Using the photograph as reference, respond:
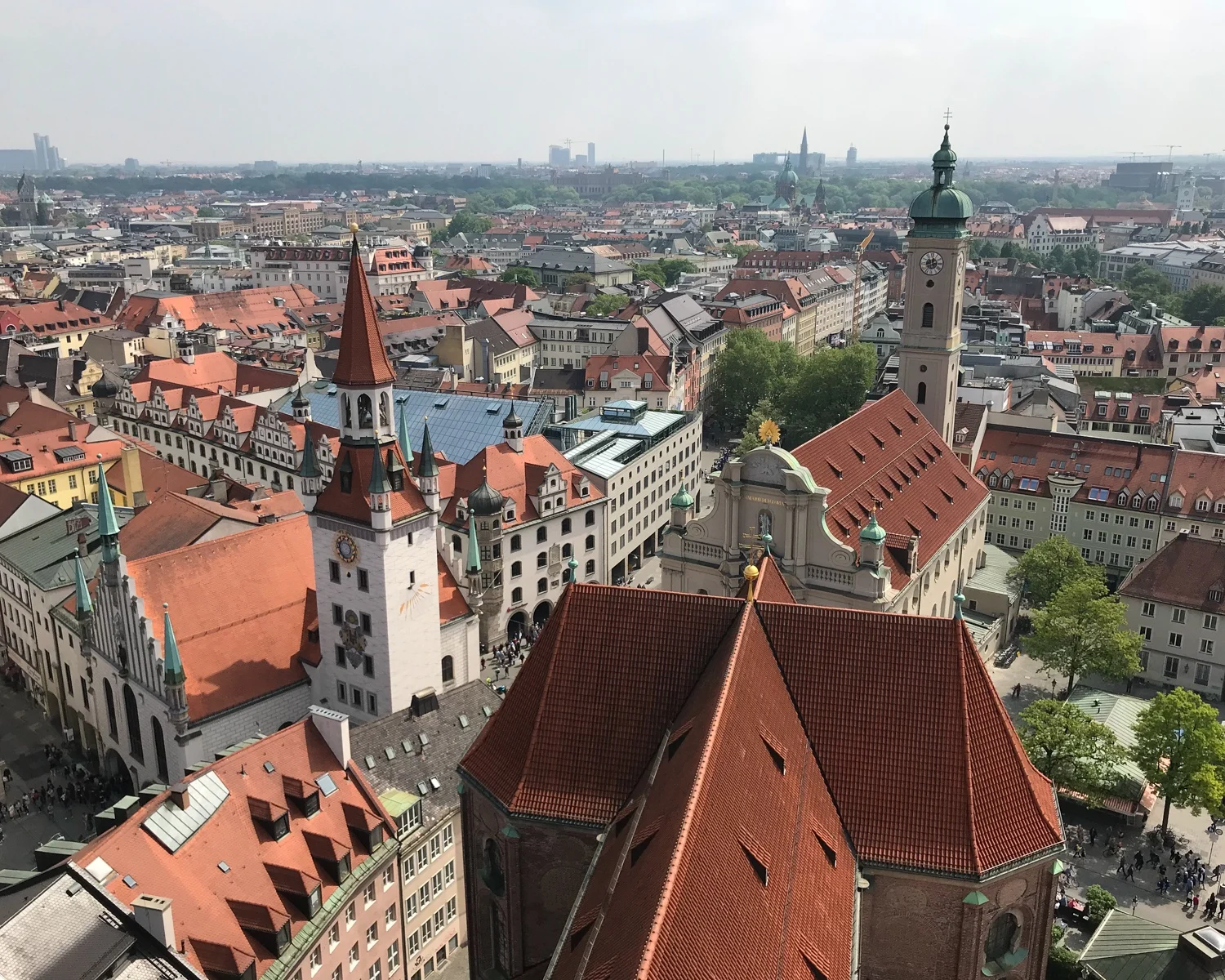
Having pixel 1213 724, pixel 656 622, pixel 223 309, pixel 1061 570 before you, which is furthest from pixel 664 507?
pixel 223 309

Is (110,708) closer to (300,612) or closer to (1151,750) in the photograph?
(300,612)

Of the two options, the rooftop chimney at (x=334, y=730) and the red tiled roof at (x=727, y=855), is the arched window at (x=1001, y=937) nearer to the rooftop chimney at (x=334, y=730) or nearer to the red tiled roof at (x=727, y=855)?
the red tiled roof at (x=727, y=855)

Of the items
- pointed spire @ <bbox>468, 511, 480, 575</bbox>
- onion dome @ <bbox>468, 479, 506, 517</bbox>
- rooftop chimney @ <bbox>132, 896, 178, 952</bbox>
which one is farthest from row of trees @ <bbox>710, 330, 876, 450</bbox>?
rooftop chimney @ <bbox>132, 896, 178, 952</bbox>

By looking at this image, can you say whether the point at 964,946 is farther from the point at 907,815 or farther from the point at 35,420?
the point at 35,420

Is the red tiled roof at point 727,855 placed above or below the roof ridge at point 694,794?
below

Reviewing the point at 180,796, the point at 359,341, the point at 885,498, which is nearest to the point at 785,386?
the point at 885,498

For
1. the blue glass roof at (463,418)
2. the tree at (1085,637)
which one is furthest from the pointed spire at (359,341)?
the tree at (1085,637)
